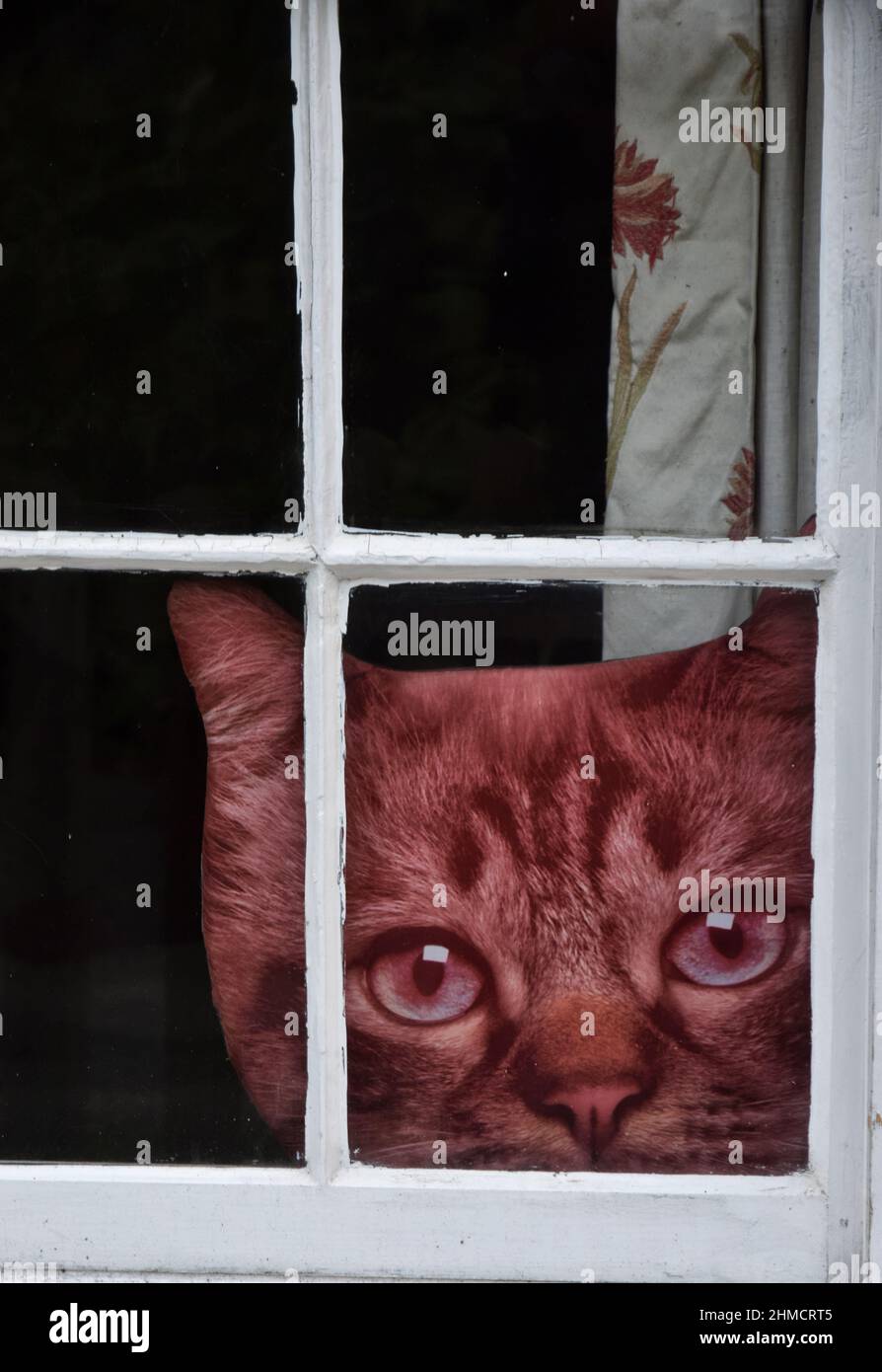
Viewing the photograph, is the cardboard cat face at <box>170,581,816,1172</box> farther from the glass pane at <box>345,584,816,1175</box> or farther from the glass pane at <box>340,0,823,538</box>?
the glass pane at <box>340,0,823,538</box>

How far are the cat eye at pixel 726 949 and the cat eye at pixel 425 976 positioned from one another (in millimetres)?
195

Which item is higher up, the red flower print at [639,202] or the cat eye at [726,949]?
the red flower print at [639,202]

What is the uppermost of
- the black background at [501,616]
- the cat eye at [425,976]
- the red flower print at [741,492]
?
the red flower print at [741,492]

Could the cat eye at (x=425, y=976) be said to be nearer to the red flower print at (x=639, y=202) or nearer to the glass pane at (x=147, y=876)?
the glass pane at (x=147, y=876)

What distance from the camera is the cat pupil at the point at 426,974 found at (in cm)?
114

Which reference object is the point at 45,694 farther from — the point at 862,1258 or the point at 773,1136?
the point at 862,1258

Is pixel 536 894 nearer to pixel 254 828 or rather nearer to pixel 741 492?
pixel 254 828

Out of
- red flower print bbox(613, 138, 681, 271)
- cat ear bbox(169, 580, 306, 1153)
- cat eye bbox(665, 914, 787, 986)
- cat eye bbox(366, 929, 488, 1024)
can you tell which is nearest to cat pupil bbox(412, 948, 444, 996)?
cat eye bbox(366, 929, 488, 1024)

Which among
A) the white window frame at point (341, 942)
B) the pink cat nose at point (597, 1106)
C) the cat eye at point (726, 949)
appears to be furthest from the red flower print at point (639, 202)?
the pink cat nose at point (597, 1106)

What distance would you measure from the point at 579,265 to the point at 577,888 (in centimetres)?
61

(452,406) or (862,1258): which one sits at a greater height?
(452,406)
